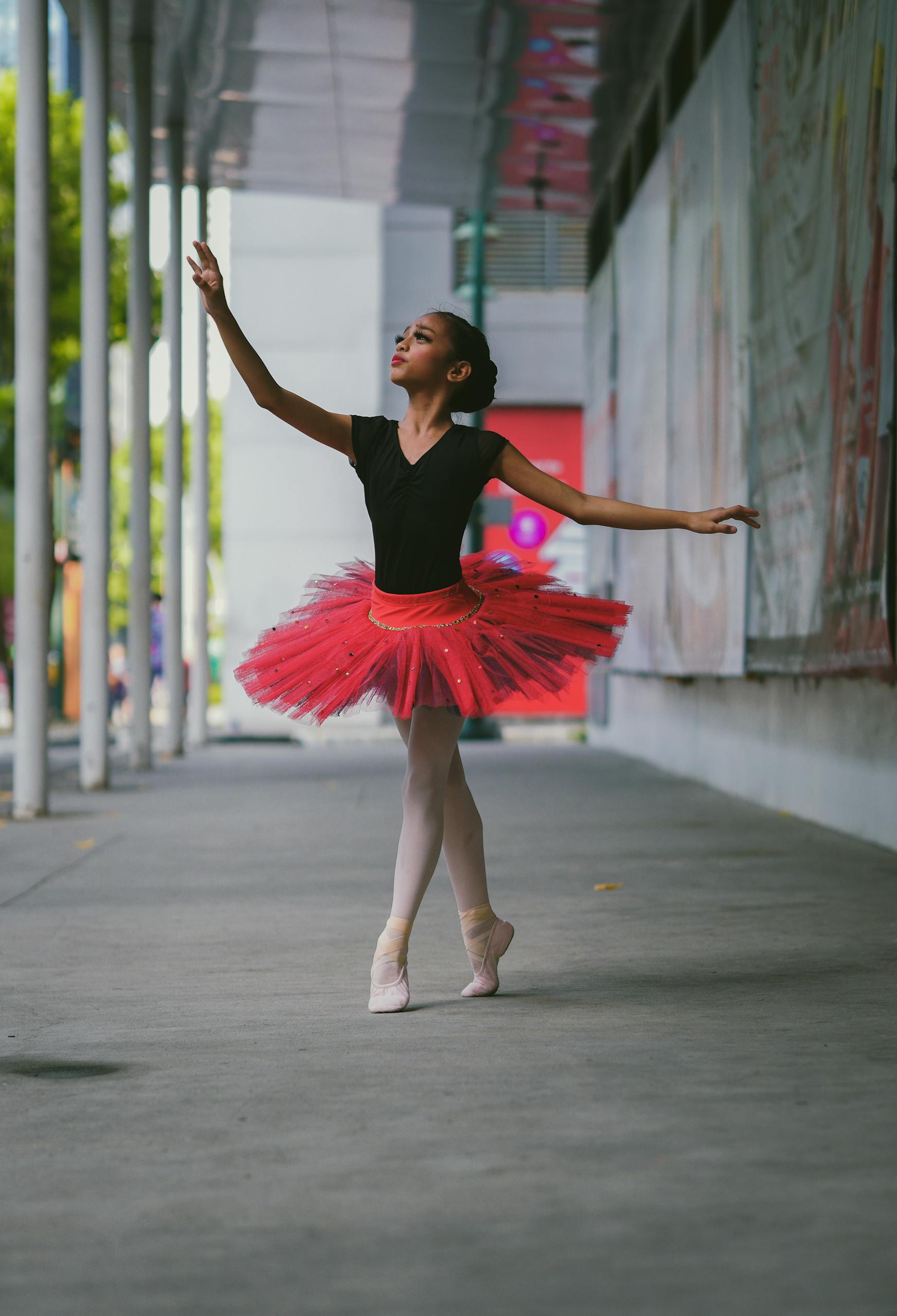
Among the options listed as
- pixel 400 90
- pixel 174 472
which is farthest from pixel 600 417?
pixel 174 472

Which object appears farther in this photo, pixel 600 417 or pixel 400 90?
pixel 600 417

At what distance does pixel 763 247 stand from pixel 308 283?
62.3 feet

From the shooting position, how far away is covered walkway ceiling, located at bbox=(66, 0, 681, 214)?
16828 mm

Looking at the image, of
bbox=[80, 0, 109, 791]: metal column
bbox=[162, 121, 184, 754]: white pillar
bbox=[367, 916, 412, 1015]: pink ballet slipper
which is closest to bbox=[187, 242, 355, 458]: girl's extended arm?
bbox=[367, 916, 412, 1015]: pink ballet slipper

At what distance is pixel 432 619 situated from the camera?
5.40 meters

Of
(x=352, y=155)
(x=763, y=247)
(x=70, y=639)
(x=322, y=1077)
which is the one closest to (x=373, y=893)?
(x=322, y=1077)

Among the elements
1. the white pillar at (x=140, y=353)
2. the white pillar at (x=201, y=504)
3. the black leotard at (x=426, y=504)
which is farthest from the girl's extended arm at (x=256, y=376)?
the white pillar at (x=201, y=504)

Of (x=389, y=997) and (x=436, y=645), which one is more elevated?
(x=436, y=645)

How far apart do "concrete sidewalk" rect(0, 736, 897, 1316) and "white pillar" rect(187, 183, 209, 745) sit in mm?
14156

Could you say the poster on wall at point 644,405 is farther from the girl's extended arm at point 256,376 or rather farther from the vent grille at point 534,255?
the girl's extended arm at point 256,376

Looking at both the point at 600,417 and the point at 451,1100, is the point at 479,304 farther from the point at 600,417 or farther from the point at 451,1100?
the point at 451,1100

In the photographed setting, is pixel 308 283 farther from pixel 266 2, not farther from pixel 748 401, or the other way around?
pixel 748 401

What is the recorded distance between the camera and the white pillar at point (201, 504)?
22875 mm

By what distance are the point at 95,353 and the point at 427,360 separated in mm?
9647
